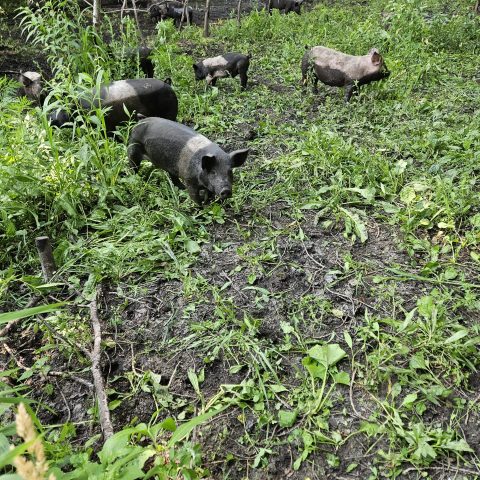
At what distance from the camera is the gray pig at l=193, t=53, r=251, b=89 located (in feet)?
19.3

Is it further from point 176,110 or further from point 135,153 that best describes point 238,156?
point 176,110

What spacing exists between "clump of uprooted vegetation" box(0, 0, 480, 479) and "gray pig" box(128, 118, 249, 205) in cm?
18

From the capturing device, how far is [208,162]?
3215 mm

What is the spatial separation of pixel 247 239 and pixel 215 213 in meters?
0.37

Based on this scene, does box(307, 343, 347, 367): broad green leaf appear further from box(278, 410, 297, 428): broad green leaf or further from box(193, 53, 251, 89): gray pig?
box(193, 53, 251, 89): gray pig

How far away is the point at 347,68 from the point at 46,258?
405 centimetres

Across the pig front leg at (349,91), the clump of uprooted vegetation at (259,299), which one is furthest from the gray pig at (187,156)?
the pig front leg at (349,91)

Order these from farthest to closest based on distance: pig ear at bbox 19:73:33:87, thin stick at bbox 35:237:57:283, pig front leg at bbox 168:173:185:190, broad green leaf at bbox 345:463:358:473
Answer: pig ear at bbox 19:73:33:87
pig front leg at bbox 168:173:185:190
thin stick at bbox 35:237:57:283
broad green leaf at bbox 345:463:358:473

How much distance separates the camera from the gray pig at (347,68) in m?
5.07

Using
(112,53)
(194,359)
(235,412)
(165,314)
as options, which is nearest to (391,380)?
(235,412)

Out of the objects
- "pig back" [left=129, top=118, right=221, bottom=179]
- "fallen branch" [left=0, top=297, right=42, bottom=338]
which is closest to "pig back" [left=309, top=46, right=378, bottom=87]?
"pig back" [left=129, top=118, right=221, bottom=179]

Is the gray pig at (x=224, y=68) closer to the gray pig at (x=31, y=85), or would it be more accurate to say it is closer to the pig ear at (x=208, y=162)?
the gray pig at (x=31, y=85)

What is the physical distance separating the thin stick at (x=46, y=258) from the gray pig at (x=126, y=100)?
186cm

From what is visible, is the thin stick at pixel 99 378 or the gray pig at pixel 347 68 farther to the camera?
the gray pig at pixel 347 68
